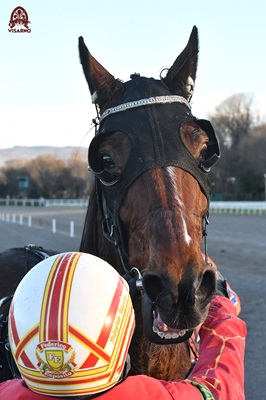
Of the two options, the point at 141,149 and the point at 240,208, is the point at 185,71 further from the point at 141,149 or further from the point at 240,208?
the point at 240,208

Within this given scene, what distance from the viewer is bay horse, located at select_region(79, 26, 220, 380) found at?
1949 millimetres

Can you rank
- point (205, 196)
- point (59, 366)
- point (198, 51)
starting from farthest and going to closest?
point (198, 51)
point (205, 196)
point (59, 366)

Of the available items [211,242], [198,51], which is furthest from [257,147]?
[198,51]

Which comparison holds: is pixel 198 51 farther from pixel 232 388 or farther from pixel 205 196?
pixel 232 388

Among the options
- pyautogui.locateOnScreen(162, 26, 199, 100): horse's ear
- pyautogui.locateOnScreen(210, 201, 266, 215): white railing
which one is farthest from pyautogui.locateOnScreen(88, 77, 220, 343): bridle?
pyautogui.locateOnScreen(210, 201, 266, 215): white railing

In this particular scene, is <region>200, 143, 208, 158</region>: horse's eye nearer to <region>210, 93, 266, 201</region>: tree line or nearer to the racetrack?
the racetrack

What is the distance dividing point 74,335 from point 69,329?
0.02 meters

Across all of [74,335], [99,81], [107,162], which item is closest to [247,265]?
[99,81]

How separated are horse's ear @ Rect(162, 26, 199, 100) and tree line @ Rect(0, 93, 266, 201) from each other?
37916 millimetres

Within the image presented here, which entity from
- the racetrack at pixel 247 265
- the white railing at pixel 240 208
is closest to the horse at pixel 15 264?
the racetrack at pixel 247 265

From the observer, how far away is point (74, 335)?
1520 millimetres

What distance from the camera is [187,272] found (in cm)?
190

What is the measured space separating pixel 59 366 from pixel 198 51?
1938 millimetres

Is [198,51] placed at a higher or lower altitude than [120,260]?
higher
